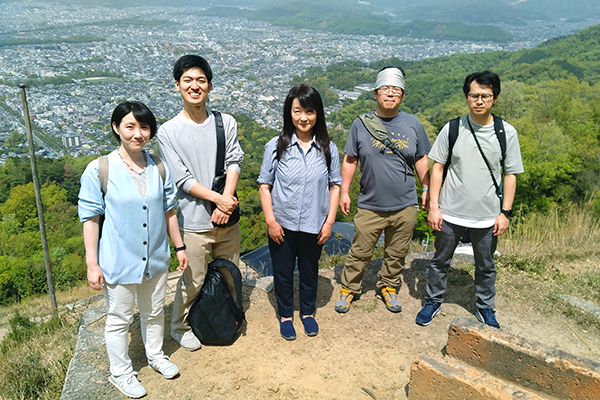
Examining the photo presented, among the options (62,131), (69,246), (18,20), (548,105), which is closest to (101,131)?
(62,131)

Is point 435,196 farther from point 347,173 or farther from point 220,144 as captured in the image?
point 220,144

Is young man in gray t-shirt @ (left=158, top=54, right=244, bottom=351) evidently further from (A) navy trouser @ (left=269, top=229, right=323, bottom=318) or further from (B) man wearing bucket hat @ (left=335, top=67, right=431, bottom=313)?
(B) man wearing bucket hat @ (left=335, top=67, right=431, bottom=313)

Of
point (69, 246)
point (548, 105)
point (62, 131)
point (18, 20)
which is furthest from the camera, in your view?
point (18, 20)

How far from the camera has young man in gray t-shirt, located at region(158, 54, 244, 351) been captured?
2.65 meters

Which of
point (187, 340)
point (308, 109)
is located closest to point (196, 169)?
point (308, 109)

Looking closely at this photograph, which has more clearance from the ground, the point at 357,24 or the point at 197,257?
the point at 357,24

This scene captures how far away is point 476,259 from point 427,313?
57 cm

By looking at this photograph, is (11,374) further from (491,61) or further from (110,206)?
(491,61)

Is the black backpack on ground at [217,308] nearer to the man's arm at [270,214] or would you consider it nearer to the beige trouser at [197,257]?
the beige trouser at [197,257]

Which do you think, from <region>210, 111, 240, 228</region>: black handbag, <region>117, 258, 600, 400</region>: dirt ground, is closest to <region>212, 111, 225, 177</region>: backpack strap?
<region>210, 111, 240, 228</region>: black handbag

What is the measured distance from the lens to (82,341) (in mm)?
3166

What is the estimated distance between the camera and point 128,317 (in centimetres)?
249

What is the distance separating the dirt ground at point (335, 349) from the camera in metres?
2.68

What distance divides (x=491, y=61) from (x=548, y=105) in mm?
48787
